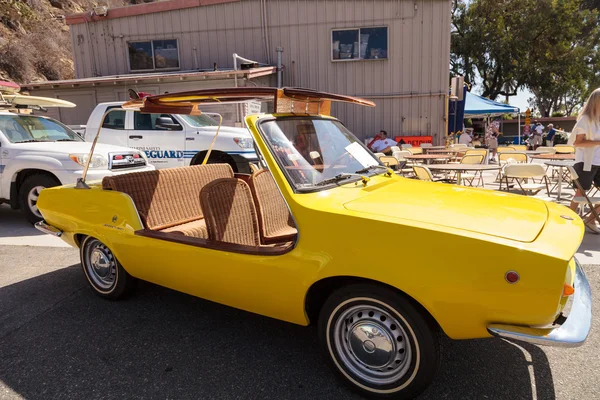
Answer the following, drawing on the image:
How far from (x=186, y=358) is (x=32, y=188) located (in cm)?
498

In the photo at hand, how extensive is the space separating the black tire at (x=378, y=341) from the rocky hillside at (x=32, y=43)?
24.7 metres

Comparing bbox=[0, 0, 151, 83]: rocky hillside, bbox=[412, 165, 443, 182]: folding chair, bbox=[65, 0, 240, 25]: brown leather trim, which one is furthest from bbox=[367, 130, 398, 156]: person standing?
bbox=[0, 0, 151, 83]: rocky hillside

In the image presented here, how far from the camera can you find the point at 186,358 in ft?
9.02

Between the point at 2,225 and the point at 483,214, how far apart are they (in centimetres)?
746

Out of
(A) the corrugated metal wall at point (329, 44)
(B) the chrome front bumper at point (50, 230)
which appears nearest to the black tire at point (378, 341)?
(B) the chrome front bumper at point (50, 230)

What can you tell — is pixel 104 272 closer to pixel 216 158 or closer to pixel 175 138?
pixel 216 158

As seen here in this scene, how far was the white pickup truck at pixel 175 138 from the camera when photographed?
811 cm

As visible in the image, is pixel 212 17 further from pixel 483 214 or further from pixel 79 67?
pixel 483 214

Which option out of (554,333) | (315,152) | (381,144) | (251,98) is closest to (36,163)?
(251,98)

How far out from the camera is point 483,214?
2301 millimetres

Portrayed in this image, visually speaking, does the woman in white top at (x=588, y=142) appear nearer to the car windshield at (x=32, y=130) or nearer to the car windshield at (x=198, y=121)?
the car windshield at (x=198, y=121)

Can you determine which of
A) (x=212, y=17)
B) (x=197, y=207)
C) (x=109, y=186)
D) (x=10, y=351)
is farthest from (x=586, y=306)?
(x=212, y=17)

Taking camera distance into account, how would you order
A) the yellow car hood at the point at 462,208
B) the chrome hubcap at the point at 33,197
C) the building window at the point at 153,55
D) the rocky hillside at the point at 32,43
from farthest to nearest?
1. the rocky hillside at the point at 32,43
2. the building window at the point at 153,55
3. the chrome hubcap at the point at 33,197
4. the yellow car hood at the point at 462,208

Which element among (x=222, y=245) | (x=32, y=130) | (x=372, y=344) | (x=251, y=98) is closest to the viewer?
(x=372, y=344)
